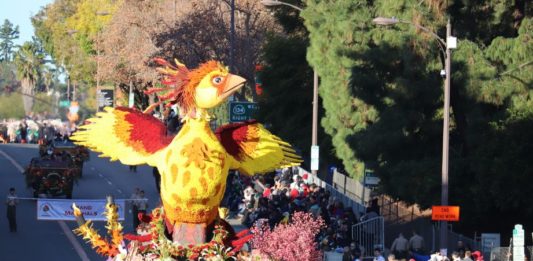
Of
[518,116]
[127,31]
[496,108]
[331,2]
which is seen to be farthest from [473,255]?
[127,31]

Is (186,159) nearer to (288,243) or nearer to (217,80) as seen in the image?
(217,80)

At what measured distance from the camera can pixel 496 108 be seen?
119ft

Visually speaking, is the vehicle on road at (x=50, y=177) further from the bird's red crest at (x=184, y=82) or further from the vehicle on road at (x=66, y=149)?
the bird's red crest at (x=184, y=82)

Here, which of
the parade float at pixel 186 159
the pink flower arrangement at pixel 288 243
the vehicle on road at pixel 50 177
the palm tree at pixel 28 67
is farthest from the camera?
the palm tree at pixel 28 67

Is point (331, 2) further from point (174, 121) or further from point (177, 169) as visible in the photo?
point (177, 169)

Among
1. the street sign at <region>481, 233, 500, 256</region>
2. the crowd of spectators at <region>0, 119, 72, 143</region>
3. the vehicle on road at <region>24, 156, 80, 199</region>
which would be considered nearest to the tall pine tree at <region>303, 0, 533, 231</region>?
the street sign at <region>481, 233, 500, 256</region>

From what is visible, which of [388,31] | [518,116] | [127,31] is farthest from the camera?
[127,31]

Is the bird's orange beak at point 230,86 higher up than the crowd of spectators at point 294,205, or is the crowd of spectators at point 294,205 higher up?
the bird's orange beak at point 230,86

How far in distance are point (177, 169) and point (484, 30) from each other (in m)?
19.8

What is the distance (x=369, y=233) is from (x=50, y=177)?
14.9 metres

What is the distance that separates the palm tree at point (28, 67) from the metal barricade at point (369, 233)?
321 ft

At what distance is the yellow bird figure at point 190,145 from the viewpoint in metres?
19.4

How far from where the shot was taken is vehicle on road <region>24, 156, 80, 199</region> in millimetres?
44688

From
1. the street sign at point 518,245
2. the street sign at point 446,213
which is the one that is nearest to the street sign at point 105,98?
the street sign at point 446,213
